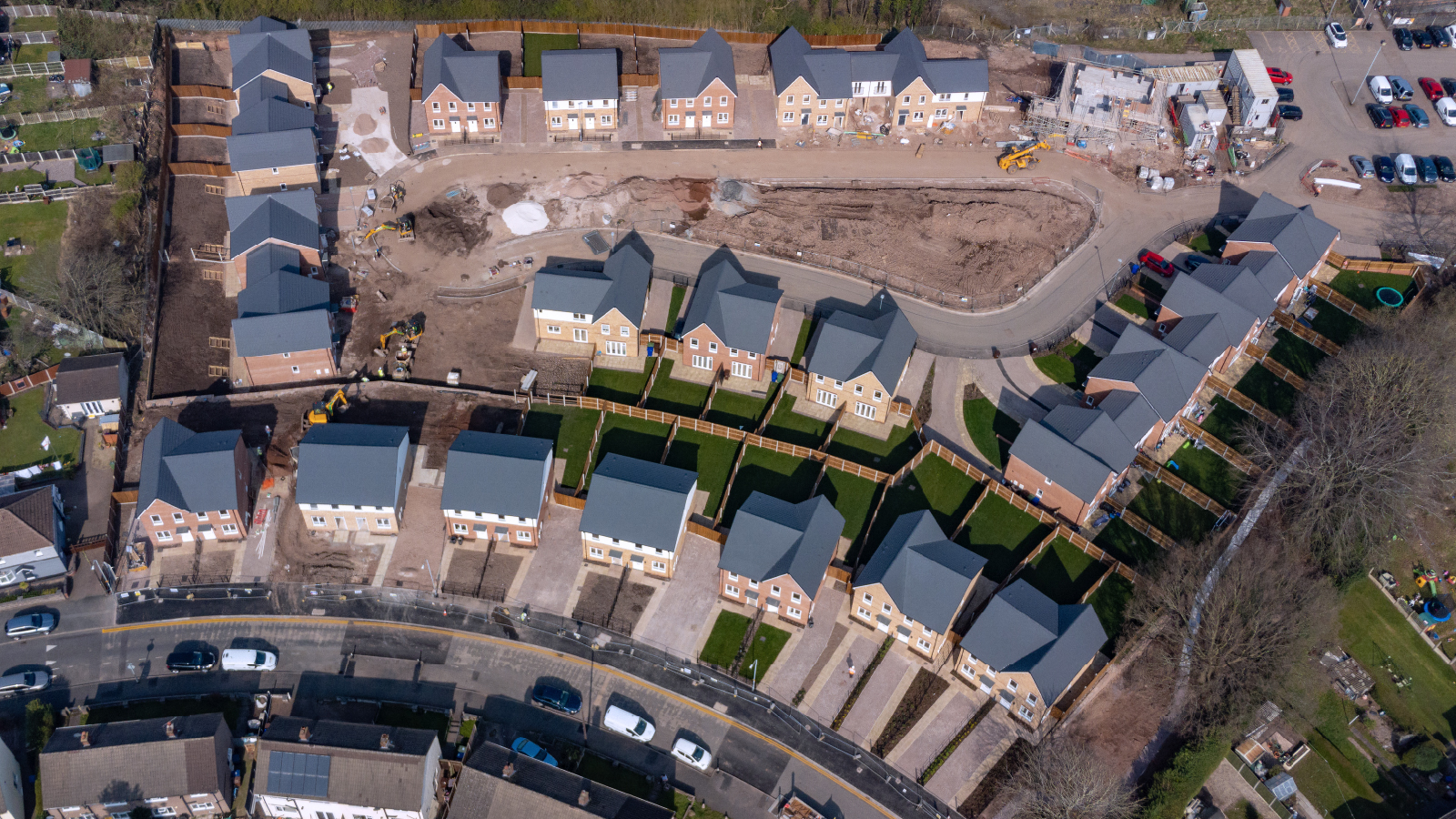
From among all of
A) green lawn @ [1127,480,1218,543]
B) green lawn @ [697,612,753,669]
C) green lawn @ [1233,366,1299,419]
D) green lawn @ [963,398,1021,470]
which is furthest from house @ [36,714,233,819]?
green lawn @ [1233,366,1299,419]

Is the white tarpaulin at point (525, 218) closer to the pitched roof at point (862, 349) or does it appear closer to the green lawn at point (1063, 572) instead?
the pitched roof at point (862, 349)

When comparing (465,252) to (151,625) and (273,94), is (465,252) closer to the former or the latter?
(273,94)

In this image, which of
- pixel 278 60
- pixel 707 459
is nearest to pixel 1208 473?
pixel 707 459

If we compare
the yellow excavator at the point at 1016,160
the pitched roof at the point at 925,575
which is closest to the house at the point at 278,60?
the yellow excavator at the point at 1016,160

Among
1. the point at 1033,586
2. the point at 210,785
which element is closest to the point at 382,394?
the point at 210,785

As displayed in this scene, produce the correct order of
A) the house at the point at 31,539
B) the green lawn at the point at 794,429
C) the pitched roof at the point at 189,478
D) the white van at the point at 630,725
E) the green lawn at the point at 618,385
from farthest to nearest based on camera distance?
the green lawn at the point at 618,385
the green lawn at the point at 794,429
the pitched roof at the point at 189,478
the house at the point at 31,539
the white van at the point at 630,725

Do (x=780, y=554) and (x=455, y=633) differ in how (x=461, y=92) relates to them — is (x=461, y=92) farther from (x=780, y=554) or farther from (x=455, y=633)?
(x=780, y=554)
